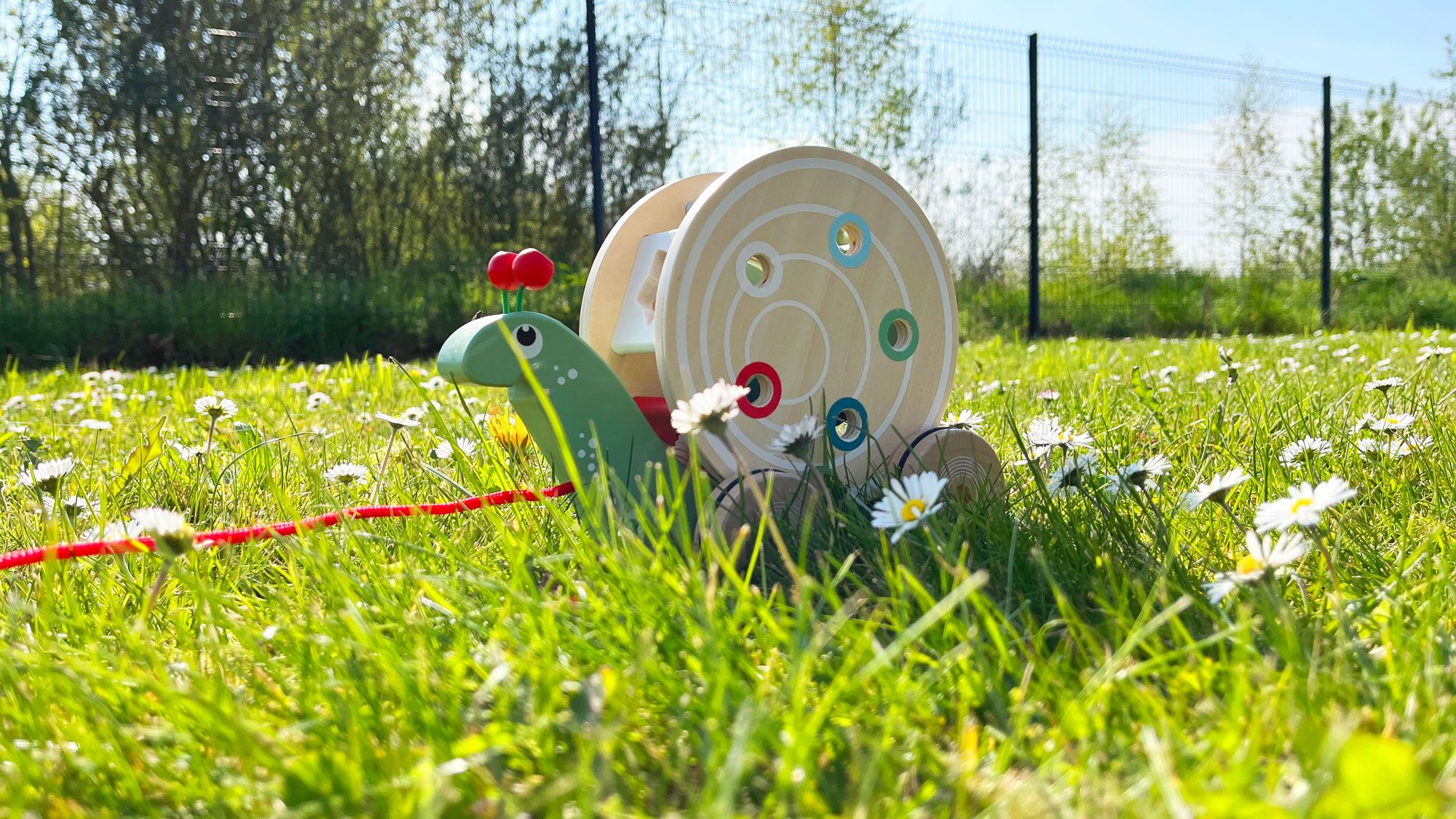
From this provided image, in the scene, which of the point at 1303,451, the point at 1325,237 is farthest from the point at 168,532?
the point at 1325,237

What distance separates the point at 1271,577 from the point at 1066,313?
6924 mm

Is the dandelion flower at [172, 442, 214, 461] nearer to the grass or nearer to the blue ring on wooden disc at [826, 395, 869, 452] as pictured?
the grass

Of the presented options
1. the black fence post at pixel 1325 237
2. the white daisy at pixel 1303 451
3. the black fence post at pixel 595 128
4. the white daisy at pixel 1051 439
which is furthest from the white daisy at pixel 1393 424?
the black fence post at pixel 1325 237

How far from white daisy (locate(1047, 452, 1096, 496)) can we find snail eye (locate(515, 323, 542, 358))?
2.07ft

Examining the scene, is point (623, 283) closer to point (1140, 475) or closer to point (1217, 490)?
point (1140, 475)

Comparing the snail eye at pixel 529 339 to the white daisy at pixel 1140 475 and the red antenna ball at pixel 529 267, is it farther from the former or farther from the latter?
the white daisy at pixel 1140 475

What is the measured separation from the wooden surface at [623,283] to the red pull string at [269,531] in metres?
0.29

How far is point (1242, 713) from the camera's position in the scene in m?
0.70

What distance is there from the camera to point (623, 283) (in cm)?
156

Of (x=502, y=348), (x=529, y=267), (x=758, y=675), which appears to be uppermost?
(x=529, y=267)

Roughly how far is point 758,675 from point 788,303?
0.69 meters

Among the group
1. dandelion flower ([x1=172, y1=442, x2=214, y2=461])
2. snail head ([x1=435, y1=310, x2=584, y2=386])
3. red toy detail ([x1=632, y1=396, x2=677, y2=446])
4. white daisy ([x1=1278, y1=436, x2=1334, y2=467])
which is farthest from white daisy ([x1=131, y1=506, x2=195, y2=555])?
white daisy ([x1=1278, y1=436, x2=1334, y2=467])

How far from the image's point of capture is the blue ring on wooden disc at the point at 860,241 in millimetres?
1414

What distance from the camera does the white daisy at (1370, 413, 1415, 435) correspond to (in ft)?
4.64
